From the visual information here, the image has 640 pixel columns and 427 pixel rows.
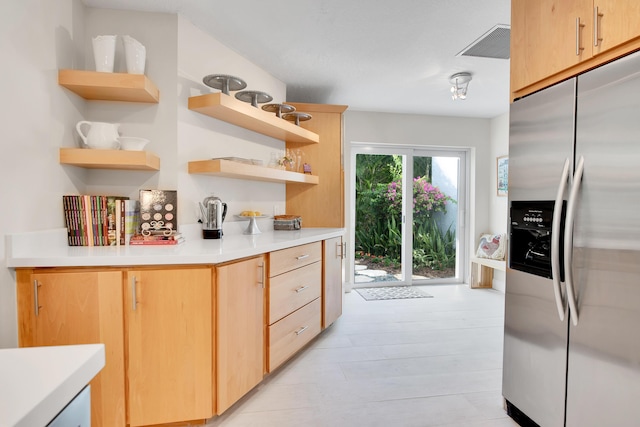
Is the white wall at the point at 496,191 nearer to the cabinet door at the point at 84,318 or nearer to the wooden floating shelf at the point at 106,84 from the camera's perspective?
the wooden floating shelf at the point at 106,84

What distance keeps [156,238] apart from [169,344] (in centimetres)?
64

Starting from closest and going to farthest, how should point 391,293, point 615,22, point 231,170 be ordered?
point 615,22, point 231,170, point 391,293

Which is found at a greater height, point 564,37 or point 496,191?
point 564,37

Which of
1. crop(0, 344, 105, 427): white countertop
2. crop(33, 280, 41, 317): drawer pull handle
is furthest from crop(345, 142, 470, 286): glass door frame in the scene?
crop(0, 344, 105, 427): white countertop

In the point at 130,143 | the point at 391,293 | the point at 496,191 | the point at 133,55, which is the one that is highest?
the point at 133,55

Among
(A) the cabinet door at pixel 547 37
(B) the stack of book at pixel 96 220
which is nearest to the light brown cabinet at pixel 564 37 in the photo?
(A) the cabinet door at pixel 547 37

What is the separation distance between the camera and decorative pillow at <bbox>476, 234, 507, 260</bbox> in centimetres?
Result: 437

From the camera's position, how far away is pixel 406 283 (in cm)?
478

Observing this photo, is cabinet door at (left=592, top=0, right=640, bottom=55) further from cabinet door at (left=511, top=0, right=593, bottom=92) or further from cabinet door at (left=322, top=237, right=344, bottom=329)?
cabinet door at (left=322, top=237, right=344, bottom=329)

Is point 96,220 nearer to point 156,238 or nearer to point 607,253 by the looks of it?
point 156,238

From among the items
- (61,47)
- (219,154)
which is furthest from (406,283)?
(61,47)

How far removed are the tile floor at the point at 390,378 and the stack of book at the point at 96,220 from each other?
3.76 ft

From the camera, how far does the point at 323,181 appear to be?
3516mm

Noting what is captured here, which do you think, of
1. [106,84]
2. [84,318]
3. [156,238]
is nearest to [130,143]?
[106,84]
